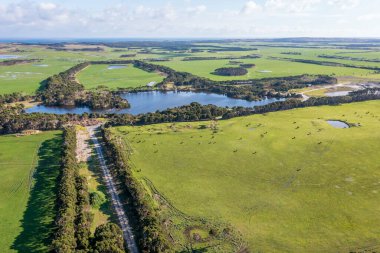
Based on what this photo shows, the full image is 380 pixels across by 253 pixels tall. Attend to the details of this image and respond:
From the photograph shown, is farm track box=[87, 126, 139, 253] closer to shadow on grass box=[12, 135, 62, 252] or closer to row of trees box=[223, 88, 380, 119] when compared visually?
shadow on grass box=[12, 135, 62, 252]

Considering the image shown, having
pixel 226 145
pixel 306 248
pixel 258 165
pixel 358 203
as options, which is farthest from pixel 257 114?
pixel 306 248

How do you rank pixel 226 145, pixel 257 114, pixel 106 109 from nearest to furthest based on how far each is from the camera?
pixel 226 145, pixel 257 114, pixel 106 109

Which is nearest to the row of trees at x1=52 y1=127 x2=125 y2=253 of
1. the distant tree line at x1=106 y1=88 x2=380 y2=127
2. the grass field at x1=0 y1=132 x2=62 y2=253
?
the grass field at x1=0 y1=132 x2=62 y2=253

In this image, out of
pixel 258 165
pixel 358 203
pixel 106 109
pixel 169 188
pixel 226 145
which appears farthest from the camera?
pixel 106 109

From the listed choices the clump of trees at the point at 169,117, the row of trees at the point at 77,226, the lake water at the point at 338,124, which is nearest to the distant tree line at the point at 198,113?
the clump of trees at the point at 169,117

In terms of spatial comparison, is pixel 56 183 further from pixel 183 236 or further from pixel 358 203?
pixel 358 203

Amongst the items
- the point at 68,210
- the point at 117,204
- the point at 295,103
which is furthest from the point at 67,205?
the point at 295,103

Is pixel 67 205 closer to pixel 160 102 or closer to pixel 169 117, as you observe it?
pixel 169 117

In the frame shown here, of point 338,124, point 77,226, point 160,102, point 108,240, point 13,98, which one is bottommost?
point 77,226
